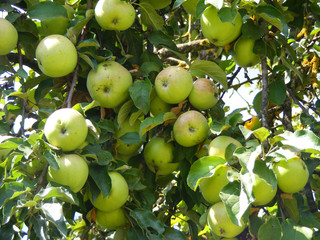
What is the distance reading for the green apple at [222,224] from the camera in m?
1.49

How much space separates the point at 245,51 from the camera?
1.97 m

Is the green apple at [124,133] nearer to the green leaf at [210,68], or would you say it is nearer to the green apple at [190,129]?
the green apple at [190,129]

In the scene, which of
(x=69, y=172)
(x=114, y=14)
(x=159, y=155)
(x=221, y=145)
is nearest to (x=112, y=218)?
(x=159, y=155)

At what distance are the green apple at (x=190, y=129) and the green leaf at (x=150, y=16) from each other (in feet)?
1.60

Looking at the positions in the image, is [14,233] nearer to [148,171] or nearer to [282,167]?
[148,171]

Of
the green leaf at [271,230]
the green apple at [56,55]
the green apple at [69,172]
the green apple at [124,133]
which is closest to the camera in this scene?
the green leaf at [271,230]

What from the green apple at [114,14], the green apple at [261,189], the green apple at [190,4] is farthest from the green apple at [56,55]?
the green apple at [261,189]

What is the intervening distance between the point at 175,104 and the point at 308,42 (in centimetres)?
124

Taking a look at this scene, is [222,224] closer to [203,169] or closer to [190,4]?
[203,169]

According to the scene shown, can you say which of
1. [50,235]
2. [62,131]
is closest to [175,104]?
[62,131]

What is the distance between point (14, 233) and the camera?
148 cm

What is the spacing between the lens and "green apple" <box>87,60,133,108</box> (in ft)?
5.96

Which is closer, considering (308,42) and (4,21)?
(4,21)

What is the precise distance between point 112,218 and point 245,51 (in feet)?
2.81
